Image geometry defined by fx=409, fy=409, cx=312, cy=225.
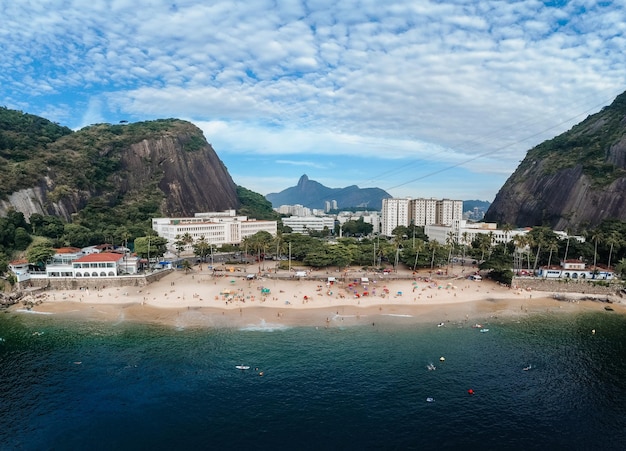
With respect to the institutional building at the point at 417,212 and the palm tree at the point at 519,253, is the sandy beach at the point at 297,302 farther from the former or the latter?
the institutional building at the point at 417,212

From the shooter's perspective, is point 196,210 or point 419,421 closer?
point 419,421

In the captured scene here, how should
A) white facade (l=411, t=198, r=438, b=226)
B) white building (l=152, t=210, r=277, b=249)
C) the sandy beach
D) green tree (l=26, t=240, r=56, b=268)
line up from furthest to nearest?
1. white facade (l=411, t=198, r=438, b=226)
2. white building (l=152, t=210, r=277, b=249)
3. green tree (l=26, t=240, r=56, b=268)
4. the sandy beach

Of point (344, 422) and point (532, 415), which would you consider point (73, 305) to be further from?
point (532, 415)

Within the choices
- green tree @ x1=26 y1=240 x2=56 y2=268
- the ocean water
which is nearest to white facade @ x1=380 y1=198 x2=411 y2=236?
the ocean water

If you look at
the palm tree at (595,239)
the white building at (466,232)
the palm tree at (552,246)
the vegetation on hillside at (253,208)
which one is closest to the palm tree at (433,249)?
the palm tree at (552,246)

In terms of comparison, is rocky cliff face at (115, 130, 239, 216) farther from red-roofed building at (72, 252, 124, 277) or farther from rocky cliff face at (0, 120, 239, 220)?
red-roofed building at (72, 252, 124, 277)

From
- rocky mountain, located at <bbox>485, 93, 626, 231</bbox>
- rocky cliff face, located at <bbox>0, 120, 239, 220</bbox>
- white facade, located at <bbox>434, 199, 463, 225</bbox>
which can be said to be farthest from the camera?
white facade, located at <bbox>434, 199, 463, 225</bbox>

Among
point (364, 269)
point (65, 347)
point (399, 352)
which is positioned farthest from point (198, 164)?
point (399, 352)
